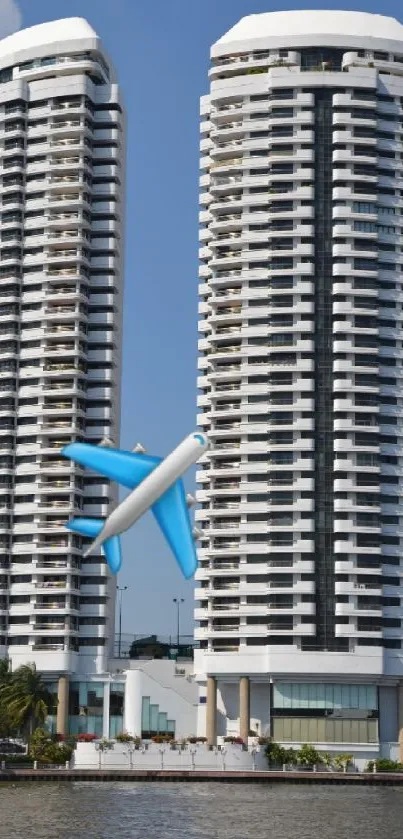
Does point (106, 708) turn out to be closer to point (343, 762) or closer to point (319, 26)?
point (343, 762)

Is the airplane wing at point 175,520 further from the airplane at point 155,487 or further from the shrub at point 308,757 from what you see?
the shrub at point 308,757

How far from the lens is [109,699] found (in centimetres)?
14175

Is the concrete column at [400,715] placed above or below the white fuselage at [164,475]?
below

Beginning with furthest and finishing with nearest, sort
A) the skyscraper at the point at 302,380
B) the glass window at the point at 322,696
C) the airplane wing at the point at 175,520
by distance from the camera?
1. the skyscraper at the point at 302,380
2. the glass window at the point at 322,696
3. the airplane wing at the point at 175,520

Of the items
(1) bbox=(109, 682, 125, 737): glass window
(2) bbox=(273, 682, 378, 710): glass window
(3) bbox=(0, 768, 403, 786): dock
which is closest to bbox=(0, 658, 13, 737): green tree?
(1) bbox=(109, 682, 125, 737): glass window

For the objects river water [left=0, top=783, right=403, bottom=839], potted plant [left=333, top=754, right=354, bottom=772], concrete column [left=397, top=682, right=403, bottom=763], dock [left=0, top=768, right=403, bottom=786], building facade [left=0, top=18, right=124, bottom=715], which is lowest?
river water [left=0, top=783, right=403, bottom=839]

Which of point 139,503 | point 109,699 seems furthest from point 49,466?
point 139,503

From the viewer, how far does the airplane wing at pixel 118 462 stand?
65.8 m

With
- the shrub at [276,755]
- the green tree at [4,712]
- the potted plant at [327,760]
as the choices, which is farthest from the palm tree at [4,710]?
the potted plant at [327,760]

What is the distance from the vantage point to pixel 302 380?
142m

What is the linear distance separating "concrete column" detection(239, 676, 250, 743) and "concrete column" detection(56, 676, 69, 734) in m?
17.0

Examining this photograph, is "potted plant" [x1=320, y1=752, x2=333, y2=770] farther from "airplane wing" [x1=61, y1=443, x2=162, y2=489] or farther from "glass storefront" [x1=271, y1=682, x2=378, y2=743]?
"airplane wing" [x1=61, y1=443, x2=162, y2=489]

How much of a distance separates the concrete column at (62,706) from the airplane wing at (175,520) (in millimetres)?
76560

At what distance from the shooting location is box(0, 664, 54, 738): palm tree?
12938 cm
